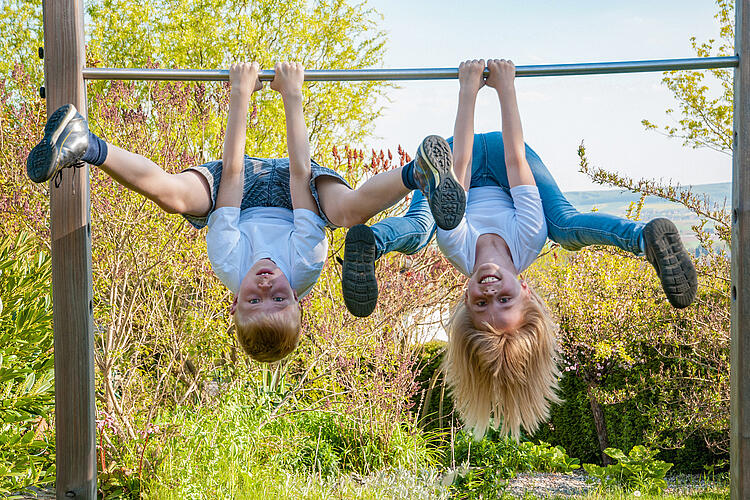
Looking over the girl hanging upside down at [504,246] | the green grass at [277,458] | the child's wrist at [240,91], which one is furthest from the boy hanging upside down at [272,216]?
the green grass at [277,458]

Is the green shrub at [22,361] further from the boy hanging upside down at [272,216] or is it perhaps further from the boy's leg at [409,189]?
the boy's leg at [409,189]

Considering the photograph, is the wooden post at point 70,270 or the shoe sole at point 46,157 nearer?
the shoe sole at point 46,157

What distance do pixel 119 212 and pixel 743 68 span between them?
3.79m

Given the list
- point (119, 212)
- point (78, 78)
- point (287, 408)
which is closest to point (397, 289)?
point (287, 408)

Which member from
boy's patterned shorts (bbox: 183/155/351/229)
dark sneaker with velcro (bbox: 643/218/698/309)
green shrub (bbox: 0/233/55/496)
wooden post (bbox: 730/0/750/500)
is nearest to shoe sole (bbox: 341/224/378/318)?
boy's patterned shorts (bbox: 183/155/351/229)

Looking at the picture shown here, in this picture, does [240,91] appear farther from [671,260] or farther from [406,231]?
[671,260]

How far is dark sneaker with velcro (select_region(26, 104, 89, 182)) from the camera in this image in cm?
224

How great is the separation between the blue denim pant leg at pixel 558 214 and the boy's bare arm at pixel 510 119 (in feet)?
0.55

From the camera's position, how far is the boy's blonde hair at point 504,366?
2838mm

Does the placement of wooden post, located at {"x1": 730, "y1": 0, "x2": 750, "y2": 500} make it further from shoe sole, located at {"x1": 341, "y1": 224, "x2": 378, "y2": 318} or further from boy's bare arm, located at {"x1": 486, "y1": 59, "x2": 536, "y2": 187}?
shoe sole, located at {"x1": 341, "y1": 224, "x2": 378, "y2": 318}

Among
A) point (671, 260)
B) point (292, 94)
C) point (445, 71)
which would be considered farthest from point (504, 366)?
point (292, 94)

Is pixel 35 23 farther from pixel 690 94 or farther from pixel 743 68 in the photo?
pixel 743 68

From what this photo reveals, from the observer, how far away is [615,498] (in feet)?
18.2

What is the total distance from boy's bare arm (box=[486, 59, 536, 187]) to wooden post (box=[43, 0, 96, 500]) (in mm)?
1493
